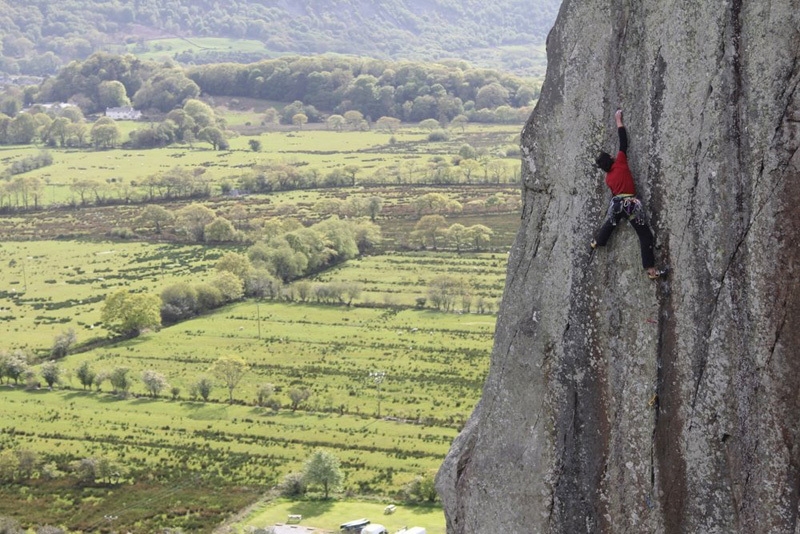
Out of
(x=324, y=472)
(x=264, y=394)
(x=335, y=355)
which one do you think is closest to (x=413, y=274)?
(x=335, y=355)

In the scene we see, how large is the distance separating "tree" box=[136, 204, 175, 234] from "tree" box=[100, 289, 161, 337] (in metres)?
57.4

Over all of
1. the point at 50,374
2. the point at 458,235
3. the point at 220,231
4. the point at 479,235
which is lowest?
the point at 50,374

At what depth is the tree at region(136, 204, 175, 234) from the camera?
163250mm

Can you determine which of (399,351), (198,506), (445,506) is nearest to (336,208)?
(399,351)

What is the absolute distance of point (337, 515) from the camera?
5912cm

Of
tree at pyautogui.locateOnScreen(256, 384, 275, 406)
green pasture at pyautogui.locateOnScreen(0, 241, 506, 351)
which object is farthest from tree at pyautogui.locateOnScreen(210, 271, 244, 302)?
tree at pyautogui.locateOnScreen(256, 384, 275, 406)

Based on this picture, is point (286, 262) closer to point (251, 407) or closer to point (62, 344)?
point (62, 344)

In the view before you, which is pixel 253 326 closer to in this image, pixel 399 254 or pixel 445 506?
pixel 399 254

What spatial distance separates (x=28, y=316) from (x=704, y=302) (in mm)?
107666

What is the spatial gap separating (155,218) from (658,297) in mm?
154492

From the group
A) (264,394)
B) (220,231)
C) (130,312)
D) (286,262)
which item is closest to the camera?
(264,394)

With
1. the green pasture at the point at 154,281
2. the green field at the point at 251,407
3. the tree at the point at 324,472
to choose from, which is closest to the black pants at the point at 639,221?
the green field at the point at 251,407

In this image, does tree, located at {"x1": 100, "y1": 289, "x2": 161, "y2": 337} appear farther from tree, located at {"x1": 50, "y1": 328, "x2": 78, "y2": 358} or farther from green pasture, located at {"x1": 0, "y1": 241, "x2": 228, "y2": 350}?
tree, located at {"x1": 50, "y1": 328, "x2": 78, "y2": 358}

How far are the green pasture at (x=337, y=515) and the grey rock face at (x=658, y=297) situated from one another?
39007 mm
